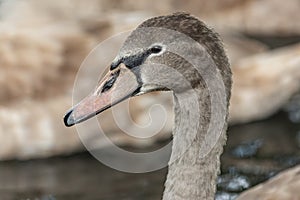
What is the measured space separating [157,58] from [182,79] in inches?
5.5

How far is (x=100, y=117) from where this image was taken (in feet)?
24.6

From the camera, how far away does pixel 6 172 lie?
7.31 metres

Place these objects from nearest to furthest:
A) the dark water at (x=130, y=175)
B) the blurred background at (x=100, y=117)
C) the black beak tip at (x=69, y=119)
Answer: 1. the black beak tip at (x=69, y=119)
2. the dark water at (x=130, y=175)
3. the blurred background at (x=100, y=117)

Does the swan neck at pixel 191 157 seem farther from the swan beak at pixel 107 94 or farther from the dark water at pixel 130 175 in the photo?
the dark water at pixel 130 175

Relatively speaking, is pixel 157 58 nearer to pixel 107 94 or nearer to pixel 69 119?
pixel 107 94

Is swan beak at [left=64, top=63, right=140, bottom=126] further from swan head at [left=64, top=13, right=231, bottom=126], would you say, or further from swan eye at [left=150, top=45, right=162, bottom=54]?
swan eye at [left=150, top=45, right=162, bottom=54]

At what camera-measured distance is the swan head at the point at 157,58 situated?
4.76 m

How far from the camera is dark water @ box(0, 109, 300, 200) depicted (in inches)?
277

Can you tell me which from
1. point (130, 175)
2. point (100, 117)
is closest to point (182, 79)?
point (130, 175)

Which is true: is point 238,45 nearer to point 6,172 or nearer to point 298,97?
point 298,97

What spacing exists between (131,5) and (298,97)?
1780mm

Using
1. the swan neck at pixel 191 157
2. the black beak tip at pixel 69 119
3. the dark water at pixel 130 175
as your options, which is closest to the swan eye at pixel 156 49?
the swan neck at pixel 191 157

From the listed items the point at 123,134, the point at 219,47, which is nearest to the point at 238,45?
the point at 123,134

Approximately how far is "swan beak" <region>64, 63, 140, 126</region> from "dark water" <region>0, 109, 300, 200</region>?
7.09ft
